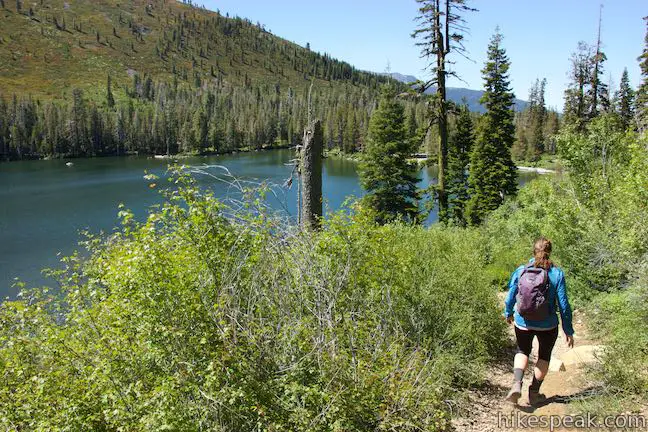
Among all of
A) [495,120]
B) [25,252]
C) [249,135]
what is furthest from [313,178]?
[249,135]

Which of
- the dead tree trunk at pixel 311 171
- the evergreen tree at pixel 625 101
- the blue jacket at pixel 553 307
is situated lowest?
the blue jacket at pixel 553 307

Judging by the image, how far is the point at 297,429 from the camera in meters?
4.39

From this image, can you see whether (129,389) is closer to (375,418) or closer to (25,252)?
(375,418)

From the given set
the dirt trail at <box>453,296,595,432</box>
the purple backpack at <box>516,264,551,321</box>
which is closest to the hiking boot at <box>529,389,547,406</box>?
the dirt trail at <box>453,296,595,432</box>

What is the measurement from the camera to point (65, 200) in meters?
52.8

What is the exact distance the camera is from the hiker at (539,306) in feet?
18.0

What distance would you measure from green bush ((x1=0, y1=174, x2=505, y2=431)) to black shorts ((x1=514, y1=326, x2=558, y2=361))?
1.08m

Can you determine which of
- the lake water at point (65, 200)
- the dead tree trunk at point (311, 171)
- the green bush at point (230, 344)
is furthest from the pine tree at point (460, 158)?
the green bush at point (230, 344)

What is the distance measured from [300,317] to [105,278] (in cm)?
353

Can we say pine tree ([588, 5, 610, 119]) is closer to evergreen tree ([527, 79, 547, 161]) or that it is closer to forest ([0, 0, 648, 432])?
forest ([0, 0, 648, 432])

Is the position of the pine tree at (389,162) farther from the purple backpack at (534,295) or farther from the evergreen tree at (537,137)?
the evergreen tree at (537,137)

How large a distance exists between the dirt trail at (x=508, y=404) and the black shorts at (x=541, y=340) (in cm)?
62

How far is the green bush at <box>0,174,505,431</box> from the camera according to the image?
14.8 feet

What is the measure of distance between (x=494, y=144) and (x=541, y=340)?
26.3m
